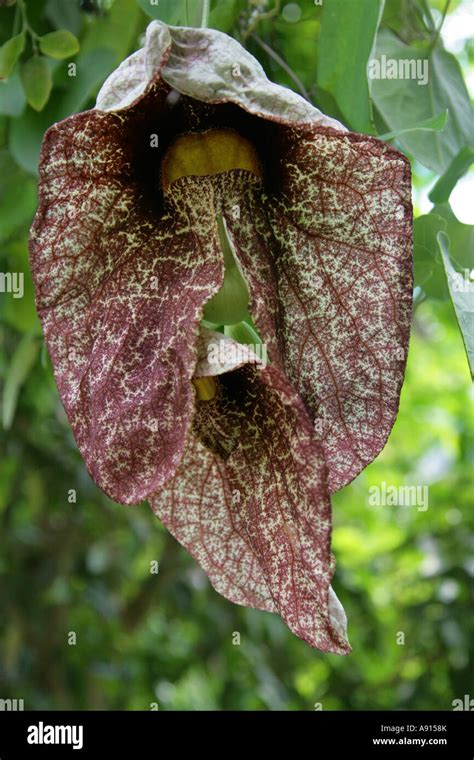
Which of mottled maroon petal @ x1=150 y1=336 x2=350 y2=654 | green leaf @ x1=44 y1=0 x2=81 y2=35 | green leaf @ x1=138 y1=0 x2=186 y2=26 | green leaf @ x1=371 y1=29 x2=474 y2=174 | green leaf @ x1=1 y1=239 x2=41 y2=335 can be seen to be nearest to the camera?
mottled maroon petal @ x1=150 y1=336 x2=350 y2=654

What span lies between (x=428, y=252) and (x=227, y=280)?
0.18 m

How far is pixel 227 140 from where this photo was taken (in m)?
0.47

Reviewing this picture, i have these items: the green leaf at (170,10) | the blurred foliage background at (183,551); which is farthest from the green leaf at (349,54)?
the green leaf at (170,10)

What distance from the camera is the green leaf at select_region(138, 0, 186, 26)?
527 mm

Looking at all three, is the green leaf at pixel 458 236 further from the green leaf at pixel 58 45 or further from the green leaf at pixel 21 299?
the green leaf at pixel 21 299

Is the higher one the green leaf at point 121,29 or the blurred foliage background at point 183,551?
the green leaf at point 121,29

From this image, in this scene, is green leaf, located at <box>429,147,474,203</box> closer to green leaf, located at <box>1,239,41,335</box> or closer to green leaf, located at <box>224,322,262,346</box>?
green leaf, located at <box>224,322,262,346</box>

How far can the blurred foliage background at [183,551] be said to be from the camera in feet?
2.15

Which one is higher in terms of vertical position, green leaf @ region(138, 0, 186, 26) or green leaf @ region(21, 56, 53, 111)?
green leaf @ region(138, 0, 186, 26)

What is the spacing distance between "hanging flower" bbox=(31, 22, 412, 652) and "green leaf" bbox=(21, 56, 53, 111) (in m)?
0.26

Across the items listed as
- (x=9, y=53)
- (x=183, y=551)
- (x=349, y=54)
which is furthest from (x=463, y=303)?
(x=183, y=551)

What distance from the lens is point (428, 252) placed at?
58 centimetres

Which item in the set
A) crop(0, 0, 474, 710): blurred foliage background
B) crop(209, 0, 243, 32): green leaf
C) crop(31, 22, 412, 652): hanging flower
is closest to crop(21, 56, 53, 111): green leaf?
crop(0, 0, 474, 710): blurred foliage background

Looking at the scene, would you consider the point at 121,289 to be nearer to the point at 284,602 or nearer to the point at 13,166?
the point at 284,602
